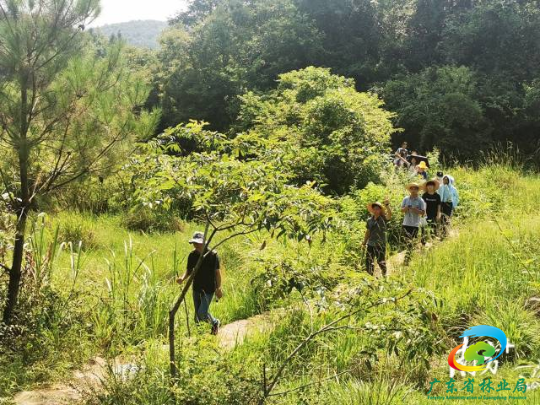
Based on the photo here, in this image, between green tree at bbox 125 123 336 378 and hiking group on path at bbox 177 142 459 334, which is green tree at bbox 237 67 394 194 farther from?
green tree at bbox 125 123 336 378

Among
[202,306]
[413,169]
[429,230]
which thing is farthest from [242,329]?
[413,169]

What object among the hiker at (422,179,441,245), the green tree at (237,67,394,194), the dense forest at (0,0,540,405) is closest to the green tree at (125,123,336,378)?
the dense forest at (0,0,540,405)

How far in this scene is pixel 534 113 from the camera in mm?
18594

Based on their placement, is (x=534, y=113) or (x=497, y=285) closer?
(x=497, y=285)

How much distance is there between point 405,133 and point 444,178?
1202 cm

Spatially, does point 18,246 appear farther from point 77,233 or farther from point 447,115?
point 447,115

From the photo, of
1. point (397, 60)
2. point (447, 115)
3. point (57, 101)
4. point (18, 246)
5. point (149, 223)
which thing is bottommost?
point (149, 223)

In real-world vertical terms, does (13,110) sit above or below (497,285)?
above

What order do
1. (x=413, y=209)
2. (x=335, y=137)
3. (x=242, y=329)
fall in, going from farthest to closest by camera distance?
(x=335, y=137)
(x=413, y=209)
(x=242, y=329)

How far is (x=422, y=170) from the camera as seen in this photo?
11.0m

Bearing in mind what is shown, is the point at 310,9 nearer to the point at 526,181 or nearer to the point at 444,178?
the point at 526,181

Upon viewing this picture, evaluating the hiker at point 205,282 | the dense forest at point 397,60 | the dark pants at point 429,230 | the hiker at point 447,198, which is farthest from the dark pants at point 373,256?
the dense forest at point 397,60

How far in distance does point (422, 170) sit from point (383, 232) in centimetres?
524

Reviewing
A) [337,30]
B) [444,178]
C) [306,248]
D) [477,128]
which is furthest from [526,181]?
[337,30]
